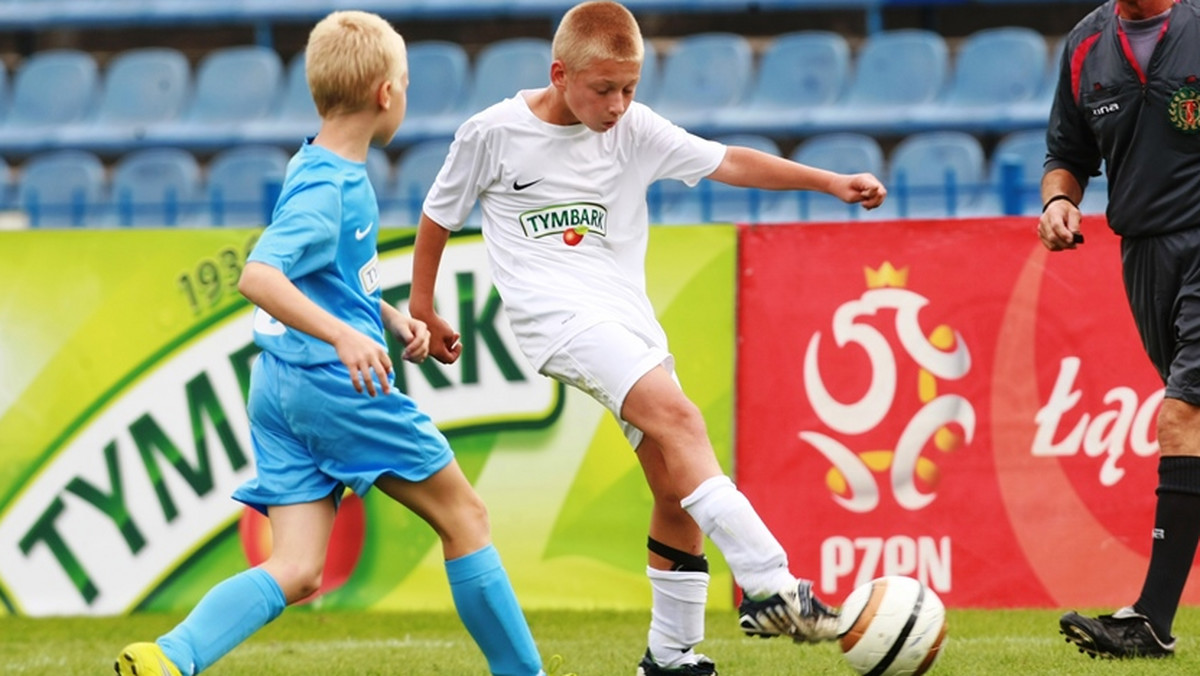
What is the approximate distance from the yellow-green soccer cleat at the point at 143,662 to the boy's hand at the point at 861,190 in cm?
211

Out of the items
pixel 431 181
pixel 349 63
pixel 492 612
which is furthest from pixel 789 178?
pixel 431 181

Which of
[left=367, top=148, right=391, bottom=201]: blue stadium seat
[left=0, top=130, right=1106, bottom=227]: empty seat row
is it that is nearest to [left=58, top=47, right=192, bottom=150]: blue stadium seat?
[left=0, top=130, right=1106, bottom=227]: empty seat row

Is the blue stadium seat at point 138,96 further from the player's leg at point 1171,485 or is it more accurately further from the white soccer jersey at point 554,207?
→ the player's leg at point 1171,485

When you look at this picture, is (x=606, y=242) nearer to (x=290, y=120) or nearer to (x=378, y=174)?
(x=378, y=174)

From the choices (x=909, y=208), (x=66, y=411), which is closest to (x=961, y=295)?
(x=909, y=208)

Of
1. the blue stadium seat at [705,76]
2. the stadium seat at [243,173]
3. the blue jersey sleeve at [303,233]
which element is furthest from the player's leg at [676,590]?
the blue stadium seat at [705,76]

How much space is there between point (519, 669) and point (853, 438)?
2907mm

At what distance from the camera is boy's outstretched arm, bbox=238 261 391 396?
147 inches

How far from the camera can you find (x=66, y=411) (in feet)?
24.3

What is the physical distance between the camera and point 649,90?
13.5 metres

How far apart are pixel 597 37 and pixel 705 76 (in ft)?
29.5

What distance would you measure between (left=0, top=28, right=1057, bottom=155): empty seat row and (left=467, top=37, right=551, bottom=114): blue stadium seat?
11 mm

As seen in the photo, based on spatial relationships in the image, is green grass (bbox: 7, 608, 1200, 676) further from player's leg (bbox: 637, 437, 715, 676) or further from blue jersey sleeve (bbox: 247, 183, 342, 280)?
blue jersey sleeve (bbox: 247, 183, 342, 280)

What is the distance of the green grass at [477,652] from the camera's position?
516 centimetres
